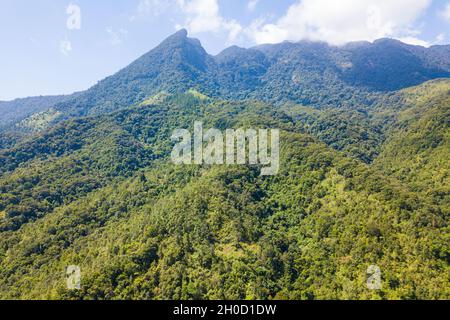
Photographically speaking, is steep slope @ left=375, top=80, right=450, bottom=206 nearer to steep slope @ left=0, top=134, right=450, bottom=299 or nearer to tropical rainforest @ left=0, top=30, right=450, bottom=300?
tropical rainforest @ left=0, top=30, right=450, bottom=300

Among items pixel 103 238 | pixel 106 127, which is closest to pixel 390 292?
pixel 103 238

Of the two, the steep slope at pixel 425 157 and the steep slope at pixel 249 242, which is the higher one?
the steep slope at pixel 425 157

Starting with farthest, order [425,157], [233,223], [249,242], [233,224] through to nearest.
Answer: [425,157] < [233,223] < [233,224] < [249,242]

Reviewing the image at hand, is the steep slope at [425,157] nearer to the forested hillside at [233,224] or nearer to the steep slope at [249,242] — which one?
the forested hillside at [233,224]

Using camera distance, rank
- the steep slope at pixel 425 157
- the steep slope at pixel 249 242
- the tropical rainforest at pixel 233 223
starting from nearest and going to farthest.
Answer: the steep slope at pixel 249 242 → the tropical rainforest at pixel 233 223 → the steep slope at pixel 425 157

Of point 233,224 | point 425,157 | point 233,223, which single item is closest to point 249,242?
point 233,224

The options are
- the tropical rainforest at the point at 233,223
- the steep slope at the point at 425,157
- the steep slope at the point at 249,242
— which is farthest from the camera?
the steep slope at the point at 425,157

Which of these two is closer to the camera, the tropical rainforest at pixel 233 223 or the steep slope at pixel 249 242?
the steep slope at pixel 249 242

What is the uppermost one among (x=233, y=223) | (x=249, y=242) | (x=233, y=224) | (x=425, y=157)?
(x=425, y=157)

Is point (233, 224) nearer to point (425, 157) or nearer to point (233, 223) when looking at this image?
point (233, 223)

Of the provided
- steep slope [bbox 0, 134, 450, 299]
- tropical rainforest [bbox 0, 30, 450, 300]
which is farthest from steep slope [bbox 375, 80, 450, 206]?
steep slope [bbox 0, 134, 450, 299]

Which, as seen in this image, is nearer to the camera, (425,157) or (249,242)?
(249,242)

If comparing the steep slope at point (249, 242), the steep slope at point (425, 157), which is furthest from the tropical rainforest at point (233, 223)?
the steep slope at point (425, 157)

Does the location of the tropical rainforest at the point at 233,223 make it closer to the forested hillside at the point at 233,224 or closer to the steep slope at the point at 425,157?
the forested hillside at the point at 233,224
